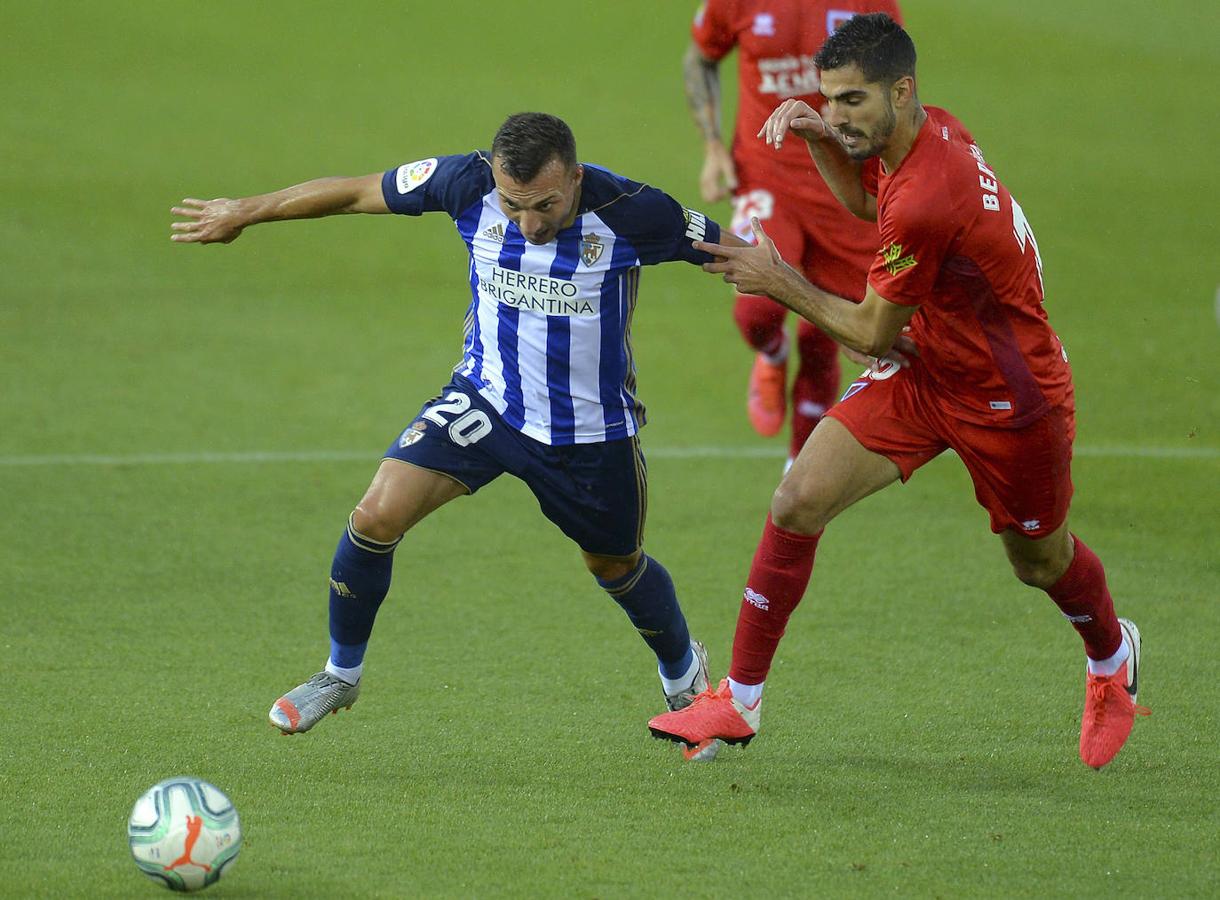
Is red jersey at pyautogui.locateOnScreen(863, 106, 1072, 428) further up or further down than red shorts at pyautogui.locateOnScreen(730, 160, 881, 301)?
further up

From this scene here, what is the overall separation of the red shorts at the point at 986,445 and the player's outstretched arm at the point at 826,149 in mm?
555

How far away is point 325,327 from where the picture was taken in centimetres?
1199

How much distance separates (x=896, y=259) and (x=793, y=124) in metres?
0.56

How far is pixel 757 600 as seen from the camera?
16.8 feet

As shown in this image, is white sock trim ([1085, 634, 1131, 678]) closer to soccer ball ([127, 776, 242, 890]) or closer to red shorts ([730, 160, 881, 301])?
soccer ball ([127, 776, 242, 890])

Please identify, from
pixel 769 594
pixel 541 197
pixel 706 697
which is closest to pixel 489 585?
pixel 706 697

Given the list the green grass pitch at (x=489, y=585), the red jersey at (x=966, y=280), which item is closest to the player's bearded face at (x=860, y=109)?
the red jersey at (x=966, y=280)

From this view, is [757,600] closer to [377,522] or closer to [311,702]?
[377,522]

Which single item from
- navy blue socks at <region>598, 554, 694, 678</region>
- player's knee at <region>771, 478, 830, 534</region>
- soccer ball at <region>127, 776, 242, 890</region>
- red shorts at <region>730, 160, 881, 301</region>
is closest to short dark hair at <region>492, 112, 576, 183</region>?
player's knee at <region>771, 478, 830, 534</region>

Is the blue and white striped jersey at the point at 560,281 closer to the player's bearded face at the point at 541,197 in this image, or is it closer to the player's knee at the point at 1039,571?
the player's bearded face at the point at 541,197

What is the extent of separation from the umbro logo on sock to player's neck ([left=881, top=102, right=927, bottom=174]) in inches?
51.5

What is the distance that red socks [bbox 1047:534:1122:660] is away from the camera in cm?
518

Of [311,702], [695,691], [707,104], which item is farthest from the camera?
[707,104]

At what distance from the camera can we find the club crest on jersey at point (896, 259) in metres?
4.69
